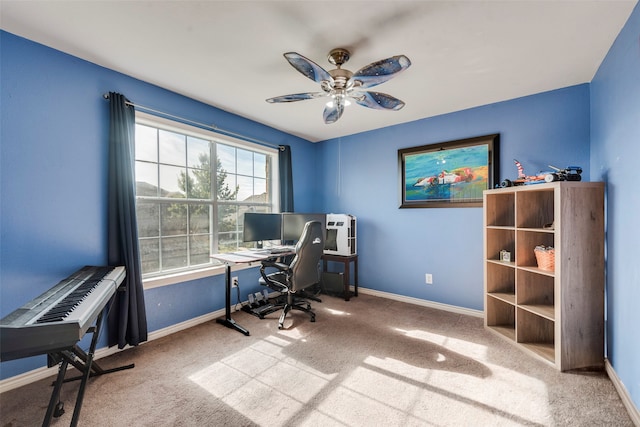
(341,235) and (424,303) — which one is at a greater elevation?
(341,235)

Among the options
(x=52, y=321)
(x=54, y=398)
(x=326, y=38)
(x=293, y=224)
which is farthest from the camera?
(x=293, y=224)

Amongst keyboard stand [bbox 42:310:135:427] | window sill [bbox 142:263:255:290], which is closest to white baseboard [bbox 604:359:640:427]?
keyboard stand [bbox 42:310:135:427]

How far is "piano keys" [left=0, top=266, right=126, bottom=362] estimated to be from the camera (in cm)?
111

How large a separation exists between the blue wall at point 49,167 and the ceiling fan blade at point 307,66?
65.5 inches

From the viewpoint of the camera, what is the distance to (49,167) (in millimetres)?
1905

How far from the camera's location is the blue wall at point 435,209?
8.38 ft

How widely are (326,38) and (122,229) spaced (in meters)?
2.14

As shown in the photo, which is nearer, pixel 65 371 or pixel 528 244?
pixel 65 371

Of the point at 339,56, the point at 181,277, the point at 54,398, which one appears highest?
the point at 339,56

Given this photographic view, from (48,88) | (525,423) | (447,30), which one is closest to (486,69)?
(447,30)

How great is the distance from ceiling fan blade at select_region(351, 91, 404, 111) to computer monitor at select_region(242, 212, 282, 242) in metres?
1.82

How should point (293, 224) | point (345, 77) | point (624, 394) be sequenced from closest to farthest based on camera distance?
point (624, 394) < point (345, 77) < point (293, 224)

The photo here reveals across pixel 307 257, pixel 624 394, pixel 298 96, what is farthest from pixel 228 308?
pixel 624 394

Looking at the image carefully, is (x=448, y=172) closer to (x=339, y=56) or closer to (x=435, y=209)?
(x=435, y=209)
